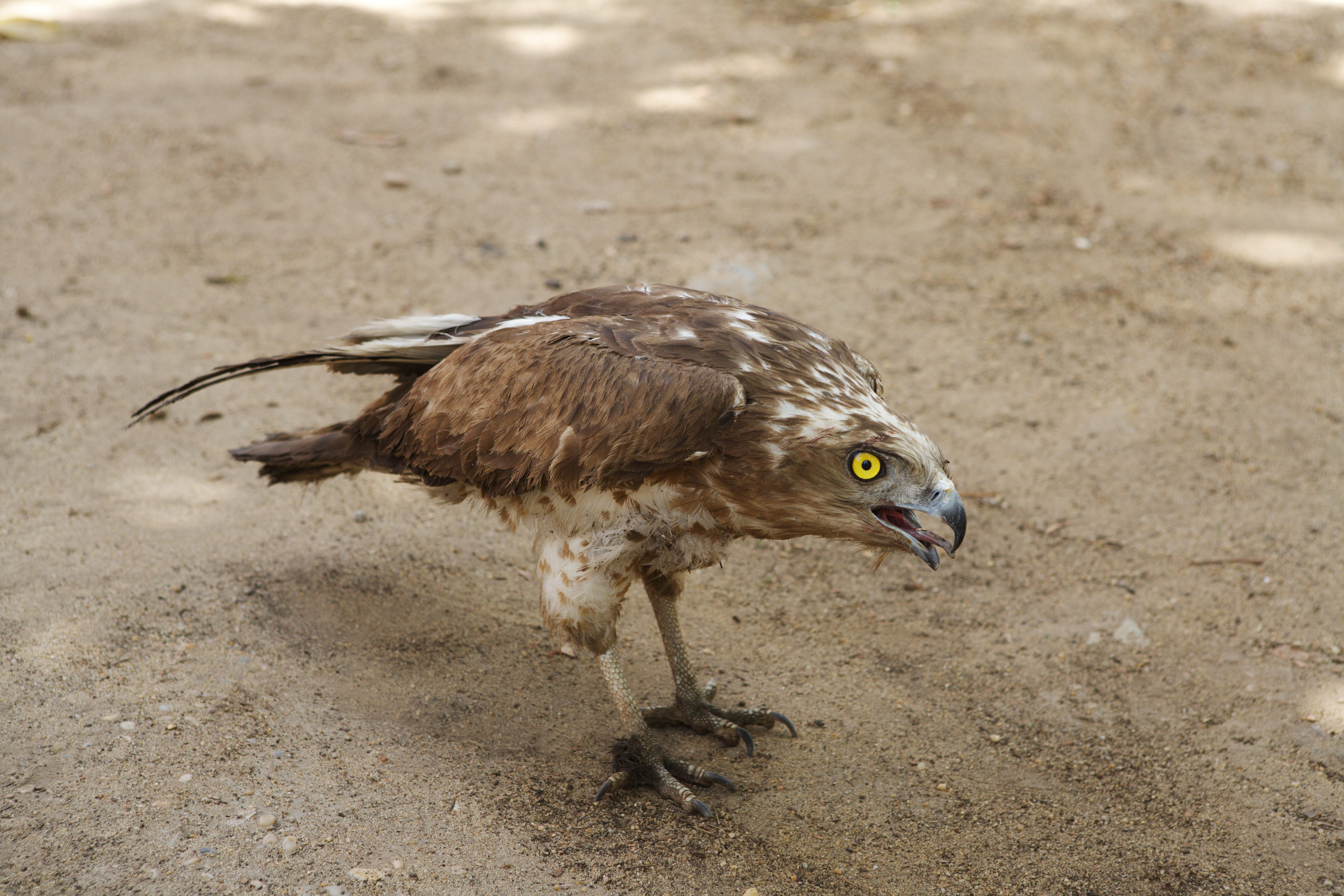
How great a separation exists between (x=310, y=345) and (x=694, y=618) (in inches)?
107

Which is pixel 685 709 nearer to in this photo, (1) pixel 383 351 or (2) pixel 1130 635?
(1) pixel 383 351

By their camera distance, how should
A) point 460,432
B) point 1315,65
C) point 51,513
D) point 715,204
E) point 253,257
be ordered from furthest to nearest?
point 1315,65
point 715,204
point 253,257
point 51,513
point 460,432

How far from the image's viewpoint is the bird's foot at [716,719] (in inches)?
147

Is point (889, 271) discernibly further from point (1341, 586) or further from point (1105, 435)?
point (1341, 586)

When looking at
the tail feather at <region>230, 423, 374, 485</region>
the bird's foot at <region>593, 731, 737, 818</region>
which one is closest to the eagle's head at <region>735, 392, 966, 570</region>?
the bird's foot at <region>593, 731, 737, 818</region>

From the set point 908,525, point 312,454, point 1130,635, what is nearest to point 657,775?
point 908,525

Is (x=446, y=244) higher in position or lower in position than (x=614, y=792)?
higher

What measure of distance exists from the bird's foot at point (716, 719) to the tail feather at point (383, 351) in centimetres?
151

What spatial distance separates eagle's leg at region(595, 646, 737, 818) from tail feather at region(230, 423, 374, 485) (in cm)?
122

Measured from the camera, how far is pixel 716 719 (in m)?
3.75

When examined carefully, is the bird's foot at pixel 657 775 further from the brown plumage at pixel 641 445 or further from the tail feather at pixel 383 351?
the tail feather at pixel 383 351

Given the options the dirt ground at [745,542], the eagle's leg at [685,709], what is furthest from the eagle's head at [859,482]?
the dirt ground at [745,542]

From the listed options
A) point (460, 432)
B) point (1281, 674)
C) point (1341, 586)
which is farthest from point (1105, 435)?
point (460, 432)

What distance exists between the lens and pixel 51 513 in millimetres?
4227
